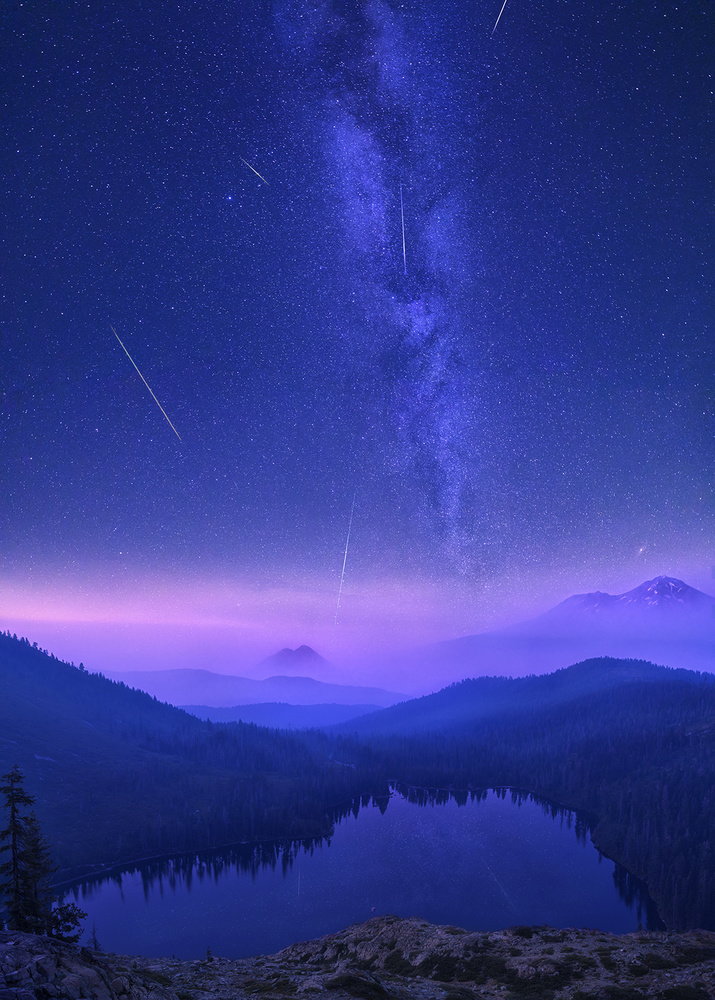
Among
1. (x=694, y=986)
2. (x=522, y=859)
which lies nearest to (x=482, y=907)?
(x=522, y=859)

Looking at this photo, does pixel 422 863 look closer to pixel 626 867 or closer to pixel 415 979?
pixel 626 867

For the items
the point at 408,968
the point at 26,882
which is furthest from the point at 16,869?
the point at 408,968

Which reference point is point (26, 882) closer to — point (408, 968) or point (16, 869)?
point (16, 869)

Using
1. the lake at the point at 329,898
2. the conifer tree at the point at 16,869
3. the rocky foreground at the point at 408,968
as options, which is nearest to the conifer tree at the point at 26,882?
the conifer tree at the point at 16,869

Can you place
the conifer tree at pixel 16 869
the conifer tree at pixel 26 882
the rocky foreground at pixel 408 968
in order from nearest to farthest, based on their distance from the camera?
the rocky foreground at pixel 408 968
the conifer tree at pixel 16 869
the conifer tree at pixel 26 882

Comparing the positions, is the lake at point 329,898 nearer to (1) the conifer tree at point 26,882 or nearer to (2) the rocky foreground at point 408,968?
(2) the rocky foreground at point 408,968

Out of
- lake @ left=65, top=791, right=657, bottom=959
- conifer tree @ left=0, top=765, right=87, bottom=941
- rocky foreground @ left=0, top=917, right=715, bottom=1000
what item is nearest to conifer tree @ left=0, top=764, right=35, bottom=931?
conifer tree @ left=0, top=765, right=87, bottom=941
